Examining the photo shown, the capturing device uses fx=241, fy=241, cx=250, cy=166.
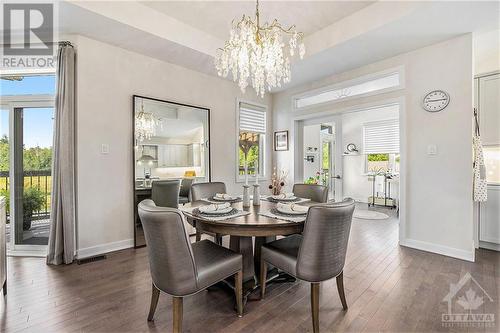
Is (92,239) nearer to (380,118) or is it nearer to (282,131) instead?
(282,131)

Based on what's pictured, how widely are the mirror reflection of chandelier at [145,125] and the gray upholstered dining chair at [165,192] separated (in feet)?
2.20

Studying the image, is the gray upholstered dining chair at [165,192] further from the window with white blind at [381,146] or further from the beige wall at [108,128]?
the window with white blind at [381,146]

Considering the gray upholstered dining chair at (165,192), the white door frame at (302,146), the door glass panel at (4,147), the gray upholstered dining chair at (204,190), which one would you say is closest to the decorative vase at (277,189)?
the gray upholstered dining chair at (204,190)

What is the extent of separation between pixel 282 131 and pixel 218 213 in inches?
137

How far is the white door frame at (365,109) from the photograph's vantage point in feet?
11.0

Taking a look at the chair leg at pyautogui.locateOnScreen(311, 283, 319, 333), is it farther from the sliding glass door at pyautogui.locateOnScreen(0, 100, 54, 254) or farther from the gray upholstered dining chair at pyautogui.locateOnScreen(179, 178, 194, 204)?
the sliding glass door at pyautogui.locateOnScreen(0, 100, 54, 254)

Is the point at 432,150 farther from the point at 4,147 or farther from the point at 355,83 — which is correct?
the point at 4,147

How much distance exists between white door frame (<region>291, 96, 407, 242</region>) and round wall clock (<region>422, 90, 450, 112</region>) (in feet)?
0.87

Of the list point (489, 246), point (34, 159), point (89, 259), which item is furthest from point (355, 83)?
point (34, 159)

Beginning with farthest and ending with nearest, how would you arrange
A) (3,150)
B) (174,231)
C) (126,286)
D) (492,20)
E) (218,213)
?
(3,150), (492,20), (126,286), (218,213), (174,231)

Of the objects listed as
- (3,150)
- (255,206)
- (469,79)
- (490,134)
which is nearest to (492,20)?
(469,79)

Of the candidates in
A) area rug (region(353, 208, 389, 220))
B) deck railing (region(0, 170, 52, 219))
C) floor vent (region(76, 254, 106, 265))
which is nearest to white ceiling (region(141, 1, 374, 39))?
deck railing (region(0, 170, 52, 219))

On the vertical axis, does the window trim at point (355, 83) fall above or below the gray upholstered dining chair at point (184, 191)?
above

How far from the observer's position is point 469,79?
2.84 metres
